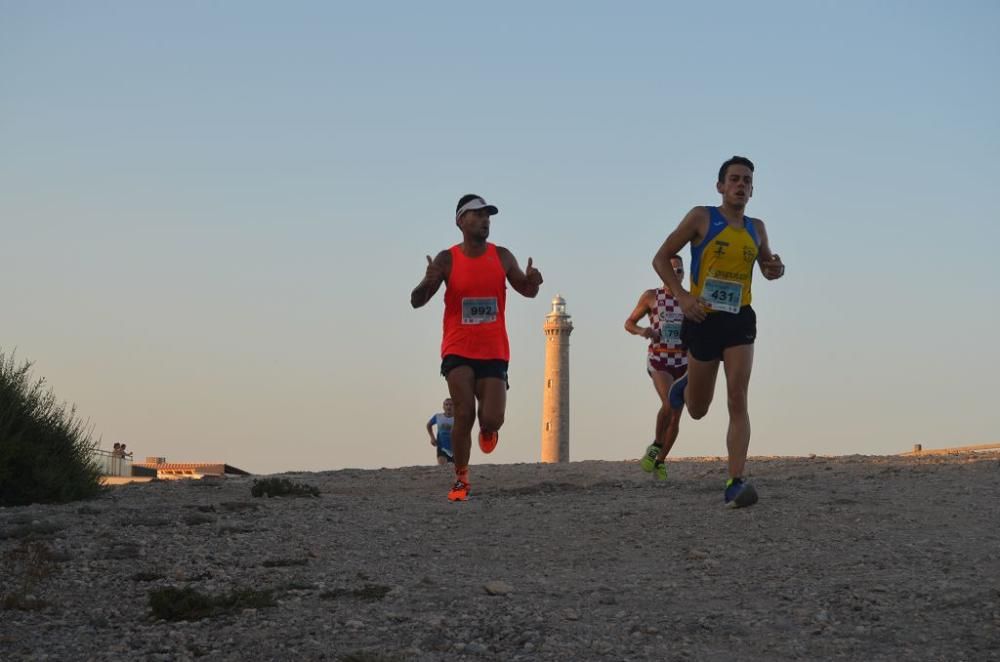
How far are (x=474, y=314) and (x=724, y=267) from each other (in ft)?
7.16

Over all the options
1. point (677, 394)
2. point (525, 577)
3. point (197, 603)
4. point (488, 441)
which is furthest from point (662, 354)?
point (197, 603)

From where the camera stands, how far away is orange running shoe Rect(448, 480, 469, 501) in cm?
974

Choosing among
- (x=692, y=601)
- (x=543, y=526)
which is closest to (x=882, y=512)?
(x=543, y=526)

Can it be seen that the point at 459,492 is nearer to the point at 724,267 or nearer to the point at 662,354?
the point at 662,354

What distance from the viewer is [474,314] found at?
9547mm

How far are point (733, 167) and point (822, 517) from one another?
2395mm

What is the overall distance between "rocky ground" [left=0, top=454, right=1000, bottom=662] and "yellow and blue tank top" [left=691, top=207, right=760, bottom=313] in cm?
138

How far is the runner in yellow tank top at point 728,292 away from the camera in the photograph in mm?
8148

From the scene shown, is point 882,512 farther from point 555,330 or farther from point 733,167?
point 555,330

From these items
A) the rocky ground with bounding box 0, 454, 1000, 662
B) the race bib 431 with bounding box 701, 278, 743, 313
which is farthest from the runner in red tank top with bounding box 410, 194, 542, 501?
the race bib 431 with bounding box 701, 278, 743, 313

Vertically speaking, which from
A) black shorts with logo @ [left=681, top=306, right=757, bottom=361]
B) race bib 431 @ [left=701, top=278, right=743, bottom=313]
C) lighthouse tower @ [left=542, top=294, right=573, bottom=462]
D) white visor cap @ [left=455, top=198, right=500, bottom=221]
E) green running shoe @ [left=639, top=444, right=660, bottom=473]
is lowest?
green running shoe @ [left=639, top=444, right=660, bottom=473]

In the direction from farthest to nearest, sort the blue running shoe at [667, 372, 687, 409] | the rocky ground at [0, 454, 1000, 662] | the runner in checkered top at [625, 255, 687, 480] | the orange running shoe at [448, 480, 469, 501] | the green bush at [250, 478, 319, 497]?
the runner in checkered top at [625, 255, 687, 480], the green bush at [250, 478, 319, 497], the blue running shoe at [667, 372, 687, 409], the orange running shoe at [448, 480, 469, 501], the rocky ground at [0, 454, 1000, 662]

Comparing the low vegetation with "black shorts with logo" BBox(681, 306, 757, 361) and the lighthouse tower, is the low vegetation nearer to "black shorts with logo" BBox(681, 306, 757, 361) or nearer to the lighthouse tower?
"black shorts with logo" BBox(681, 306, 757, 361)

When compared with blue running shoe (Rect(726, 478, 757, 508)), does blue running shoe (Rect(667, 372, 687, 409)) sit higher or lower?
Answer: higher
